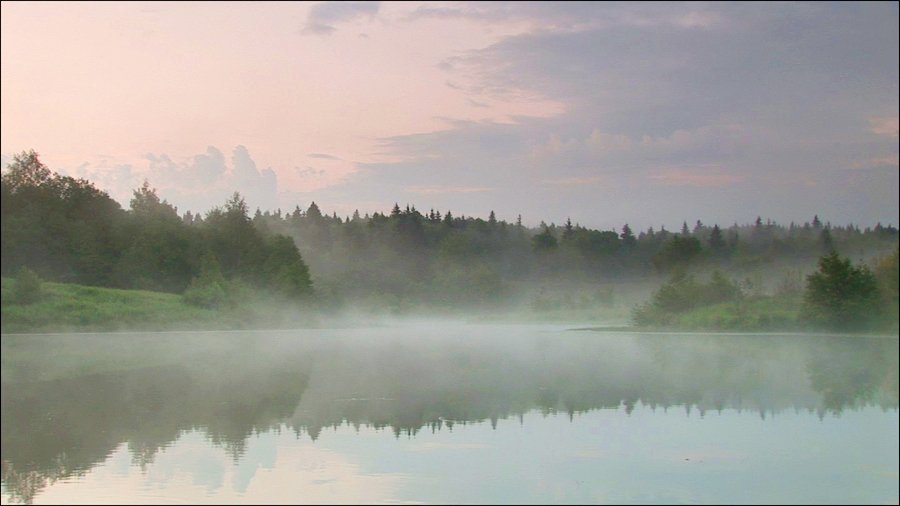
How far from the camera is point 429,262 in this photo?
367 feet

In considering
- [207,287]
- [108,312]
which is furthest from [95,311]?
[207,287]

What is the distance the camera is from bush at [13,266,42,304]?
21.7 metres

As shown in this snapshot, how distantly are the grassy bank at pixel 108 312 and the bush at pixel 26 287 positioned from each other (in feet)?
0.46

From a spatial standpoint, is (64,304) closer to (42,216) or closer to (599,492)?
(42,216)

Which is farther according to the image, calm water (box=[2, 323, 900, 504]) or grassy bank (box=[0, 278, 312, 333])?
grassy bank (box=[0, 278, 312, 333])

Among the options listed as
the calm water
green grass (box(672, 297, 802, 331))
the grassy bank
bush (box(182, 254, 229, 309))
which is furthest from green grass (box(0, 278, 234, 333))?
green grass (box(672, 297, 802, 331))

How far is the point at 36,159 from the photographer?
2414 centimetres

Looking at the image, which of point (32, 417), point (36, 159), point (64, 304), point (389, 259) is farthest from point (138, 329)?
point (389, 259)

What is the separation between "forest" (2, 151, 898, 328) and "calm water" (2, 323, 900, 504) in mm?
3403

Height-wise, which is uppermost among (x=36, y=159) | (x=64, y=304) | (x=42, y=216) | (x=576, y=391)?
(x=36, y=159)

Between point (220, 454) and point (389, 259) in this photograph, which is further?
point (389, 259)

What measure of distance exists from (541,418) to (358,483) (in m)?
7.58

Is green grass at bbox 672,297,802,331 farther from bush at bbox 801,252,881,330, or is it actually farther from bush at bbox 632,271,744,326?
bush at bbox 801,252,881,330

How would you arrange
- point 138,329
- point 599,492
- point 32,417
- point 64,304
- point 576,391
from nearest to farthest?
point 599,492 < point 32,417 < point 576,391 < point 64,304 < point 138,329
